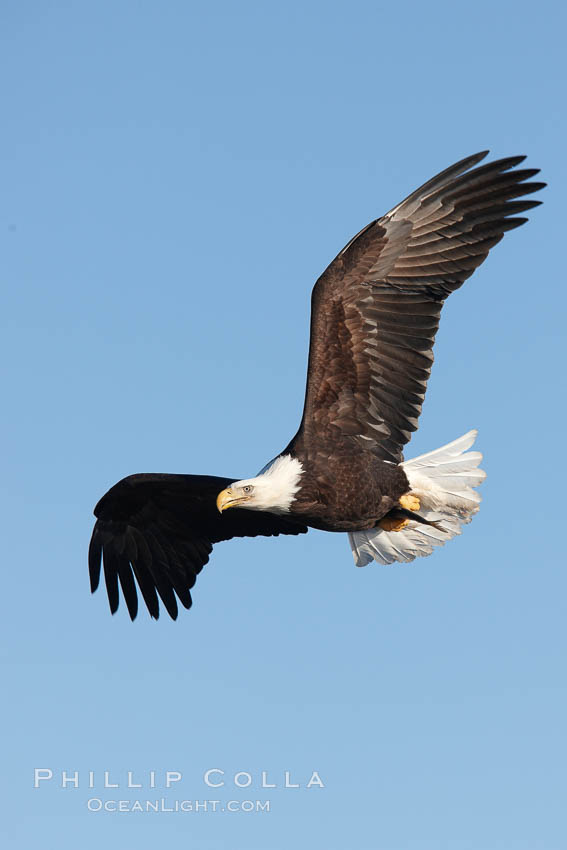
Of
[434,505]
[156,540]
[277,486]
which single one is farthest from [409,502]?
[156,540]

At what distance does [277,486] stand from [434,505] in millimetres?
1513

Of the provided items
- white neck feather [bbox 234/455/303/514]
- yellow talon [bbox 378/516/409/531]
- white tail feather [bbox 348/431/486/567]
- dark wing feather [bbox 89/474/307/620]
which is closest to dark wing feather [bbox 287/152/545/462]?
white neck feather [bbox 234/455/303/514]

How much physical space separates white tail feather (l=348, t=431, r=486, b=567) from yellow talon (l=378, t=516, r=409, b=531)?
11cm

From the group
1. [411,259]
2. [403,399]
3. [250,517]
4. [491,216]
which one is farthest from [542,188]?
[250,517]

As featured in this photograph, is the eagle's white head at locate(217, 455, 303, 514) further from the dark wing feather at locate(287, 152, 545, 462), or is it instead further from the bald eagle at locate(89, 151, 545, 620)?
the dark wing feather at locate(287, 152, 545, 462)

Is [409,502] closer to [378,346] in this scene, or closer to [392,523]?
[392,523]

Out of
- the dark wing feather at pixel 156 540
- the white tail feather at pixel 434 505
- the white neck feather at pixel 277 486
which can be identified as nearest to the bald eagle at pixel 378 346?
the white neck feather at pixel 277 486

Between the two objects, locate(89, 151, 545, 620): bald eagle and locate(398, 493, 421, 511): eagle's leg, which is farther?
locate(398, 493, 421, 511): eagle's leg

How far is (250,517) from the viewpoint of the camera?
10.8 meters

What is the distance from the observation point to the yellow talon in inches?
384

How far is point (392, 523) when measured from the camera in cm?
980

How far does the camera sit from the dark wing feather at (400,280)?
8.75 m

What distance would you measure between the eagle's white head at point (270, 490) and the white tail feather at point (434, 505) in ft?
3.59

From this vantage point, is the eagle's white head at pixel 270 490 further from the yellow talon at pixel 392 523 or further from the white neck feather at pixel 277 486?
the yellow talon at pixel 392 523
